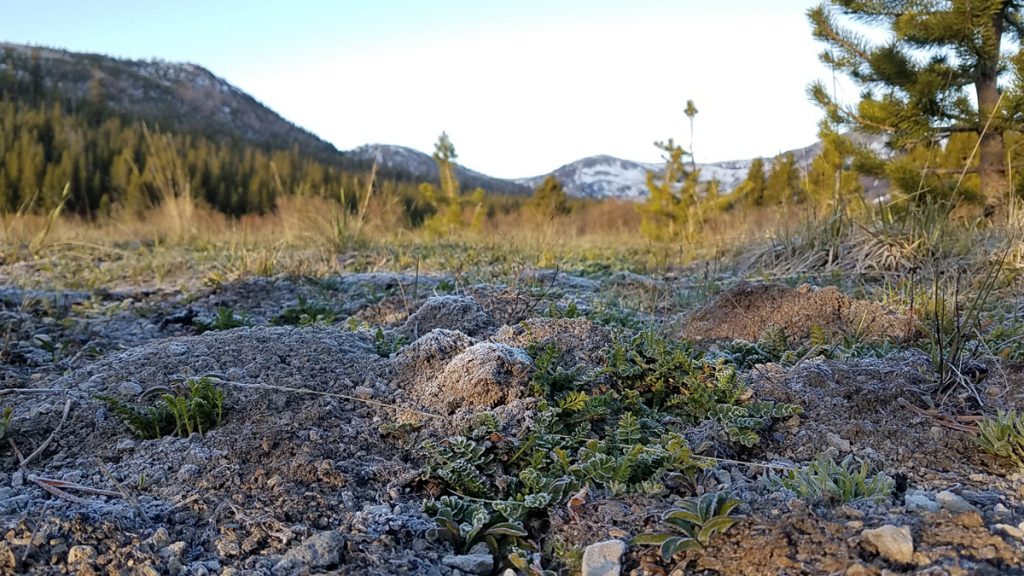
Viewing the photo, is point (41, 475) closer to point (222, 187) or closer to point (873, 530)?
point (873, 530)

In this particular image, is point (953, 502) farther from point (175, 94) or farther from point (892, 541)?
point (175, 94)

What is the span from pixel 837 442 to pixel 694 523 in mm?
612

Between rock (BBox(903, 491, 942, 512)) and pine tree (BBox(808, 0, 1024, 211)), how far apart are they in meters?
6.41

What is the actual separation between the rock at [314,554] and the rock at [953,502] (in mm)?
1157

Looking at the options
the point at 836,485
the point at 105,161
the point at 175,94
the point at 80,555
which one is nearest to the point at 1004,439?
the point at 836,485

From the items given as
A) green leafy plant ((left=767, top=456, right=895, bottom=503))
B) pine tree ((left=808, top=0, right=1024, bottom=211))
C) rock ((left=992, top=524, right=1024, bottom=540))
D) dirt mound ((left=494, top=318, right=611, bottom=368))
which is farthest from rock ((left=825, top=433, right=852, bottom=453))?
pine tree ((left=808, top=0, right=1024, bottom=211))

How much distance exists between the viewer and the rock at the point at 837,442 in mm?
1626

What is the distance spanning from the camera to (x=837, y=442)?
1.65 m

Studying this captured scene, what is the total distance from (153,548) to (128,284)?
427cm

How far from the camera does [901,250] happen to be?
4.19m

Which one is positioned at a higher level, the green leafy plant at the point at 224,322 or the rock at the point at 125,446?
the green leafy plant at the point at 224,322

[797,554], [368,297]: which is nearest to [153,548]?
[797,554]

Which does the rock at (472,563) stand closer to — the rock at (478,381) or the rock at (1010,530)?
the rock at (478,381)

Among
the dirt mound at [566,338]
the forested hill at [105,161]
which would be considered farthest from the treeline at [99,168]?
the dirt mound at [566,338]
